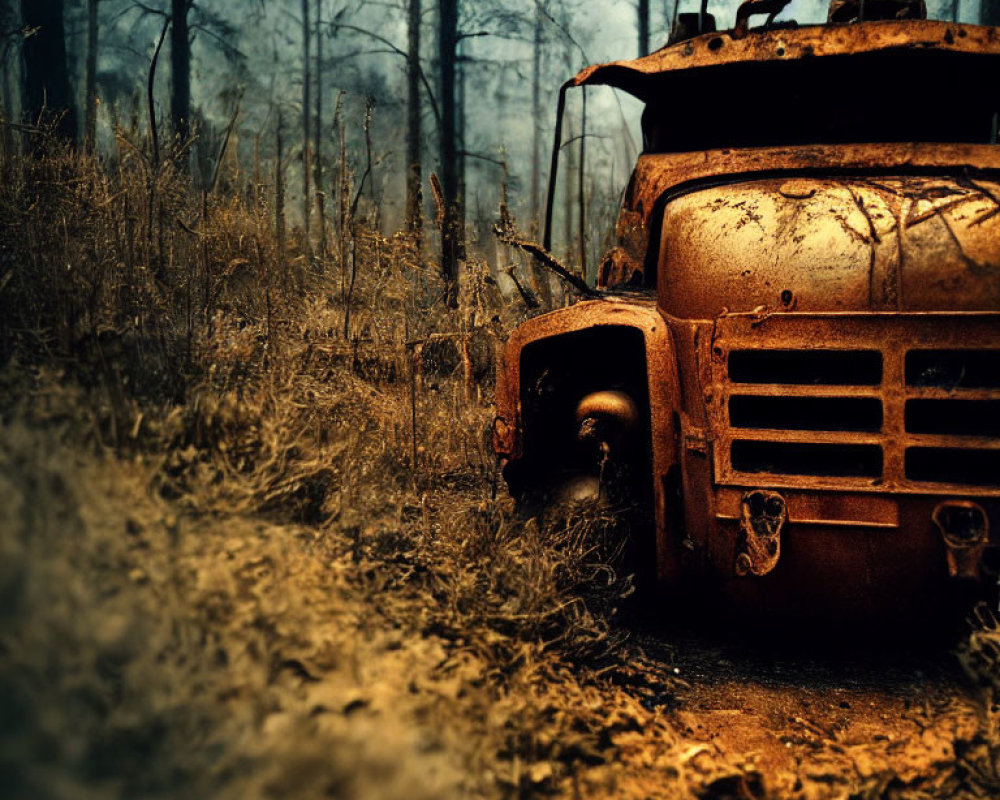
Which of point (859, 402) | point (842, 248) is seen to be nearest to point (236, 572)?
point (859, 402)

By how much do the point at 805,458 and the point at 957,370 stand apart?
1.85 feet

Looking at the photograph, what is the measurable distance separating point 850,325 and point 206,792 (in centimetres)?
235

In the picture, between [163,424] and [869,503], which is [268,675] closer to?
[163,424]

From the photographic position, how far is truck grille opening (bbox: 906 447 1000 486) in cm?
281

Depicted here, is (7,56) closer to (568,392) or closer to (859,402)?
(568,392)

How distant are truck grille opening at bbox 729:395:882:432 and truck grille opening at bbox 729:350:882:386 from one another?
0.23 feet

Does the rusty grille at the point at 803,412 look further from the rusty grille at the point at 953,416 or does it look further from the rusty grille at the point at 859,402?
the rusty grille at the point at 953,416

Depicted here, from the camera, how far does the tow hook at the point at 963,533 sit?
2.76 m

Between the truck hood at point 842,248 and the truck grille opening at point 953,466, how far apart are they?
476 millimetres

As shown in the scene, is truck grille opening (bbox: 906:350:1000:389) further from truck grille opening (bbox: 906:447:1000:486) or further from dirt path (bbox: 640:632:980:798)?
dirt path (bbox: 640:632:980:798)

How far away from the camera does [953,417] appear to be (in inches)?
114

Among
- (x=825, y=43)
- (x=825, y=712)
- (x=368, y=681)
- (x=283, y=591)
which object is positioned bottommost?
(x=825, y=712)

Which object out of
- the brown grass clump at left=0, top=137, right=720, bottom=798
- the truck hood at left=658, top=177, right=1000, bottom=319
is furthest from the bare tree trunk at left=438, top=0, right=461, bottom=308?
the truck hood at left=658, top=177, right=1000, bottom=319

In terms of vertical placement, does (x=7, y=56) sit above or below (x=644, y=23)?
below
